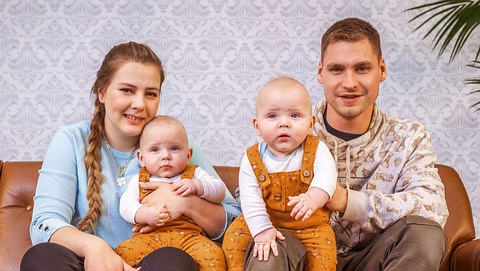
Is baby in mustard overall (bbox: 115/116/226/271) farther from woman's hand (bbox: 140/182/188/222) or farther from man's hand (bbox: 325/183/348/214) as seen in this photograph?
man's hand (bbox: 325/183/348/214)

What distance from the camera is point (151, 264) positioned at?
1.91 metres

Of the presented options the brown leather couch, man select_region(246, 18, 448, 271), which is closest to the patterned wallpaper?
the brown leather couch

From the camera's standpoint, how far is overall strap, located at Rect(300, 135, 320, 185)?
1.95 metres

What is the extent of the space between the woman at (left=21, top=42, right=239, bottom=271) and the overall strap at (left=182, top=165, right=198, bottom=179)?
9 cm

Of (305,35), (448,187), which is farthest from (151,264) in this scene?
(305,35)

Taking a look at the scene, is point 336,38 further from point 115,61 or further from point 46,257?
point 46,257

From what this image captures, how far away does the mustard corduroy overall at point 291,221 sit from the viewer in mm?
1915

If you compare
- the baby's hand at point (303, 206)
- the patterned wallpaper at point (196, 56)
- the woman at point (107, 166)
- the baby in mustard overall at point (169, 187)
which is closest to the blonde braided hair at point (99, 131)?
the woman at point (107, 166)

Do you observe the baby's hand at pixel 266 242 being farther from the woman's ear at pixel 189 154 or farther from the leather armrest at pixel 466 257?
the leather armrest at pixel 466 257

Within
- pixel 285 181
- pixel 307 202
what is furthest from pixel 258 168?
pixel 307 202

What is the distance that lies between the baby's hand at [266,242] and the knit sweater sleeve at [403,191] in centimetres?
28

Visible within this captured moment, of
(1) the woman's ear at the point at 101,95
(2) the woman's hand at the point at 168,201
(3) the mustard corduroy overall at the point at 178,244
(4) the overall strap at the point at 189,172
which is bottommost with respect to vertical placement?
(3) the mustard corduroy overall at the point at 178,244

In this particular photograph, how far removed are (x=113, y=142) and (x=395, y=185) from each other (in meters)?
0.96

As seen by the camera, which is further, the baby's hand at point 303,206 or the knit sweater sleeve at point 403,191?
the knit sweater sleeve at point 403,191
